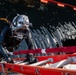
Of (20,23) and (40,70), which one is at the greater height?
(20,23)

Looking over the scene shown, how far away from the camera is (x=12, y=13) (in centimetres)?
1198

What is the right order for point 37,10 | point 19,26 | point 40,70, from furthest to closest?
point 37,10 → point 19,26 → point 40,70

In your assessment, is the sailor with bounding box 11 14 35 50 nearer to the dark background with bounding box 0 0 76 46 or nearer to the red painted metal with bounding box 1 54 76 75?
the red painted metal with bounding box 1 54 76 75

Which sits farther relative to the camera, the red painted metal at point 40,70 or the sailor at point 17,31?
the sailor at point 17,31

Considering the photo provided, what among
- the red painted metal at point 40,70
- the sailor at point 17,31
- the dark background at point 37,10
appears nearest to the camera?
the red painted metal at point 40,70

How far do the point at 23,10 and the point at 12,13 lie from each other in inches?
21.6

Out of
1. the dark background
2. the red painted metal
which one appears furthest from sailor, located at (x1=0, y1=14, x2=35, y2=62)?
the dark background

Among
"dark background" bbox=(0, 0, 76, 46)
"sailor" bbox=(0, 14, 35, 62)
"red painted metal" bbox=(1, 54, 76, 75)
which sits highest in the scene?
"dark background" bbox=(0, 0, 76, 46)

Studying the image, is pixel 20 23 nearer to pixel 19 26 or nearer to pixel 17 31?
pixel 19 26

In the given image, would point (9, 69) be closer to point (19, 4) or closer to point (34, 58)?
point (34, 58)

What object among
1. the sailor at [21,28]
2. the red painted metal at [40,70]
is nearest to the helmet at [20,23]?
the sailor at [21,28]

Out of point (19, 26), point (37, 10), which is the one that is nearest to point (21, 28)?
point (19, 26)

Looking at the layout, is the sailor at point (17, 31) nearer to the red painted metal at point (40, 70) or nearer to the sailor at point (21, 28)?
the sailor at point (21, 28)

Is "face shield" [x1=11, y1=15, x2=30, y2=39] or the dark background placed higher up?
the dark background
